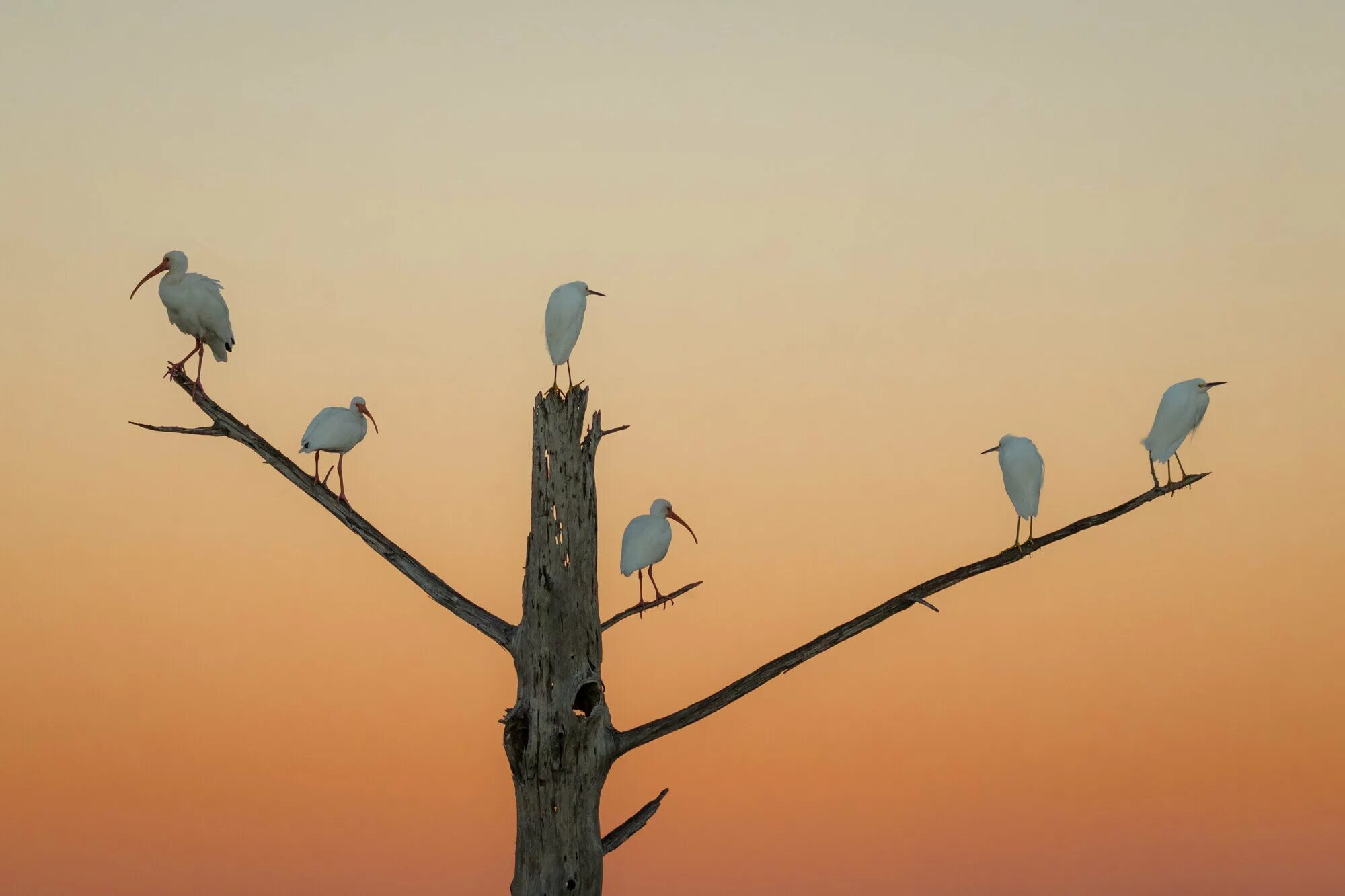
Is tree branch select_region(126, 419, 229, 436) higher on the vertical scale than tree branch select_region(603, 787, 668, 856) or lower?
higher

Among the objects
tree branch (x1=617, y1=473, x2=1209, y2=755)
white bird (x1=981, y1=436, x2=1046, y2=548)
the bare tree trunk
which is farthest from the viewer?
white bird (x1=981, y1=436, x2=1046, y2=548)

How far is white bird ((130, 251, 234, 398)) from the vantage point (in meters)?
11.1

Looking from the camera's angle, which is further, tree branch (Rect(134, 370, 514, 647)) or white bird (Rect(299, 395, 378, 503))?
white bird (Rect(299, 395, 378, 503))

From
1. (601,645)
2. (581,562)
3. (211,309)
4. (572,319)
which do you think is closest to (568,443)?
(581,562)

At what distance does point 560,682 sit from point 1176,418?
4.91m

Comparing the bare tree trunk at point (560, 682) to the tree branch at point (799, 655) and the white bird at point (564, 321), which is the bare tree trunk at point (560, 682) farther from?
the white bird at point (564, 321)

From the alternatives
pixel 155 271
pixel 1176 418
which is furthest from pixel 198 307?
pixel 1176 418

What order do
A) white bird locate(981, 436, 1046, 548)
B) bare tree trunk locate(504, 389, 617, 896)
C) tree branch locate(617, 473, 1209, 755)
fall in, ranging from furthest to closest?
white bird locate(981, 436, 1046, 548) → tree branch locate(617, 473, 1209, 755) → bare tree trunk locate(504, 389, 617, 896)

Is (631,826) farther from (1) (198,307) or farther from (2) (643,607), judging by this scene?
(1) (198,307)

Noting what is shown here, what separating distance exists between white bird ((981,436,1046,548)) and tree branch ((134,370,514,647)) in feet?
12.3

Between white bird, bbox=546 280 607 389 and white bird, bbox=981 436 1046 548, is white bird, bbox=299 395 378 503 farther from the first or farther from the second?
white bird, bbox=981 436 1046 548

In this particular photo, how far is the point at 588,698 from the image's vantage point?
7973mm

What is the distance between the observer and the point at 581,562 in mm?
8016

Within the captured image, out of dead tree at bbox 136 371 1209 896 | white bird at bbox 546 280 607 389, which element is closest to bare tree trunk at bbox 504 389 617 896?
dead tree at bbox 136 371 1209 896
